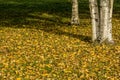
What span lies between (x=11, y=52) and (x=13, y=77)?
12.6 ft

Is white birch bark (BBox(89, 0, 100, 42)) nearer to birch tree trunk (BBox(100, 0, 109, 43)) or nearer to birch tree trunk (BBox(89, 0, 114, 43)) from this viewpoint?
birch tree trunk (BBox(89, 0, 114, 43))

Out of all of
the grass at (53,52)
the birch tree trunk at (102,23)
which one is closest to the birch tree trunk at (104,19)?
the birch tree trunk at (102,23)

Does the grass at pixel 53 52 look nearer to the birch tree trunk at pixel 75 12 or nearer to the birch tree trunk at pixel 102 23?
the birch tree trunk at pixel 102 23

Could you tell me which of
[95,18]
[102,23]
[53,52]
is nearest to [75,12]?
[95,18]

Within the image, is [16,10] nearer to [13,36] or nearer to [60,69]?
[13,36]

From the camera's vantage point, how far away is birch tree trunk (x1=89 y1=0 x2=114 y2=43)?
55.4 feet

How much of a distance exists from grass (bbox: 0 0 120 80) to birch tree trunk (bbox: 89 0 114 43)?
0.51m

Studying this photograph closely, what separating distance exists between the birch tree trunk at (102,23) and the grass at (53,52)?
1.67 ft

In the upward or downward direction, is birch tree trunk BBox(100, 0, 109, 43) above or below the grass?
above

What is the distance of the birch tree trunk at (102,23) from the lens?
16891 mm

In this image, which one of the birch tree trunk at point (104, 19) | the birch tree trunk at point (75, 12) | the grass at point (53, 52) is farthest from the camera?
the birch tree trunk at point (75, 12)

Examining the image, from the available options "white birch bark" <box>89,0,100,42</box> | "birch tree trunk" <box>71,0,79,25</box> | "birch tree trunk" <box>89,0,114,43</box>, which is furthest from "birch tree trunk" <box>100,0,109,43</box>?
"birch tree trunk" <box>71,0,79,25</box>

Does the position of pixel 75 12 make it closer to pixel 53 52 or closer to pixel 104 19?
pixel 104 19

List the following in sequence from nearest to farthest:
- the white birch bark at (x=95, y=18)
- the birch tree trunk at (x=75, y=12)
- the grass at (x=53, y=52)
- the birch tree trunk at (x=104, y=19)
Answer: the grass at (x=53, y=52)
the birch tree trunk at (x=104, y=19)
the white birch bark at (x=95, y=18)
the birch tree trunk at (x=75, y=12)
